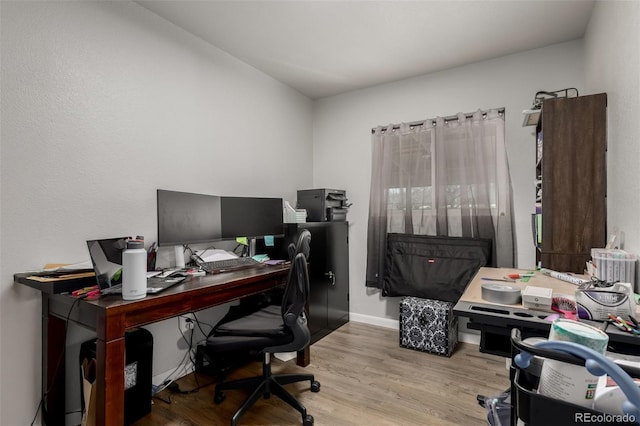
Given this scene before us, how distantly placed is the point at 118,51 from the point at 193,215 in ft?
3.65

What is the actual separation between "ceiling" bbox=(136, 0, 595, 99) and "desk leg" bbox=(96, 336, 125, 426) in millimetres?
2076

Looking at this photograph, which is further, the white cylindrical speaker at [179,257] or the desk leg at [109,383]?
the white cylindrical speaker at [179,257]

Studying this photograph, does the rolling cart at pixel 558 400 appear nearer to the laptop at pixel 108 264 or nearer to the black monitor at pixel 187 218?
the laptop at pixel 108 264

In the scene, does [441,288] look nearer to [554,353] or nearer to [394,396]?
[394,396]

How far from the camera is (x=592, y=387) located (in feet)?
2.01

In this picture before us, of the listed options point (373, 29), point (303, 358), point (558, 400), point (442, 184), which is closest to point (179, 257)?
point (303, 358)

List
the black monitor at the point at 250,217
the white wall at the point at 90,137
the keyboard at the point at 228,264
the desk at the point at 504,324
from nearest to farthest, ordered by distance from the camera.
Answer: the desk at the point at 504,324 < the white wall at the point at 90,137 < the keyboard at the point at 228,264 < the black monitor at the point at 250,217

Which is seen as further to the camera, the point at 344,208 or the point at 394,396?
the point at 344,208

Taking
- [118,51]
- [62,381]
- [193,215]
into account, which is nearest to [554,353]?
[193,215]

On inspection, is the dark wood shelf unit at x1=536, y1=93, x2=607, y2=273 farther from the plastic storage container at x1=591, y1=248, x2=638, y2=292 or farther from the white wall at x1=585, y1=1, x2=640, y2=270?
the plastic storage container at x1=591, y1=248, x2=638, y2=292

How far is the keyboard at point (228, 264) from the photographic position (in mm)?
2025

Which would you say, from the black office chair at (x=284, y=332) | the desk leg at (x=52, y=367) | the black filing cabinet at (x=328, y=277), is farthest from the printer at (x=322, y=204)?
the desk leg at (x=52, y=367)

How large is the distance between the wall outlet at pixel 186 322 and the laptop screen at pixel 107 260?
0.92 metres

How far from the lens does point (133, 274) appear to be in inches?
54.7
